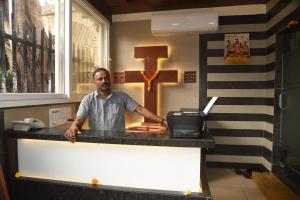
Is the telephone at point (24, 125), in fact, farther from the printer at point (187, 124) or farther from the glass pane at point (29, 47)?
the printer at point (187, 124)

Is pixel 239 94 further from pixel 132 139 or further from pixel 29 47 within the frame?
pixel 29 47

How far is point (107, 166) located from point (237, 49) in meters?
2.79

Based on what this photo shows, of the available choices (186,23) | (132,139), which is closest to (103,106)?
(132,139)

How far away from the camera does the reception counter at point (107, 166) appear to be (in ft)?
Answer: 4.44

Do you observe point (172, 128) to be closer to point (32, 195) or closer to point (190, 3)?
point (32, 195)

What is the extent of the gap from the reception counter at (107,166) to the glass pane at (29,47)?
541 mm

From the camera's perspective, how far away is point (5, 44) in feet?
5.92

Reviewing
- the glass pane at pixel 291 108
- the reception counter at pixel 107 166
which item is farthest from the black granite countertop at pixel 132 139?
the glass pane at pixel 291 108

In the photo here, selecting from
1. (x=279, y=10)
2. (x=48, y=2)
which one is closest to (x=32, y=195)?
(x=48, y=2)

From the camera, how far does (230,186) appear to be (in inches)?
115

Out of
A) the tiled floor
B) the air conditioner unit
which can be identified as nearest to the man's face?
the air conditioner unit

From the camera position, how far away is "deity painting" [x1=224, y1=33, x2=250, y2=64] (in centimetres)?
338

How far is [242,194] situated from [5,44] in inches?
116

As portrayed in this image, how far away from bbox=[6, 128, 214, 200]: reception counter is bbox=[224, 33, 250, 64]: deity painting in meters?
2.29
